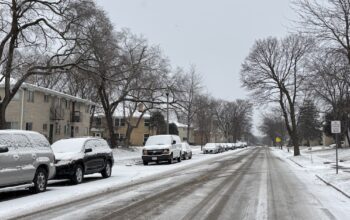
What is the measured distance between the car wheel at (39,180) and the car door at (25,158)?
31 centimetres

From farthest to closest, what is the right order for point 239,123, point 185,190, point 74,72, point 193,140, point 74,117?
1. point 193,140
2. point 239,123
3. point 74,117
4. point 74,72
5. point 185,190

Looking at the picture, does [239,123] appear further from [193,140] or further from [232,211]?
[232,211]

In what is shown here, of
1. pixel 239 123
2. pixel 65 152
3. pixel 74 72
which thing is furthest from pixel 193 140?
pixel 65 152

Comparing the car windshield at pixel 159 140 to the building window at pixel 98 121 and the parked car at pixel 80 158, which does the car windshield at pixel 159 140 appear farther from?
the building window at pixel 98 121

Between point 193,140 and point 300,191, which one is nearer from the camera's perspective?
point 300,191

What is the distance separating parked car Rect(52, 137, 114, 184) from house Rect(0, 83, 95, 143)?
19106 mm

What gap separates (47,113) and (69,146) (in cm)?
2537

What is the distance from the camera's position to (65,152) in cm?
1648

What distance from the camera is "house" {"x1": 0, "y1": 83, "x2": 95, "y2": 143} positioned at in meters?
36.5

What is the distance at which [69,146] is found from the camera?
17000mm

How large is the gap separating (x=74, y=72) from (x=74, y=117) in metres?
15.0

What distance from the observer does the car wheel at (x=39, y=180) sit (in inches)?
509

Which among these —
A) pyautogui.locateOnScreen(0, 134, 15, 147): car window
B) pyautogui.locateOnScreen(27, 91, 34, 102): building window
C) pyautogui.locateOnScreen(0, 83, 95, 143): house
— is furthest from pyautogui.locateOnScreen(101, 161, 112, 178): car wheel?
pyautogui.locateOnScreen(27, 91, 34, 102): building window

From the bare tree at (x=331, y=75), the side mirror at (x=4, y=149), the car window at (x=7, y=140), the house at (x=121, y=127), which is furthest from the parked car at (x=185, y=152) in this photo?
the house at (x=121, y=127)
